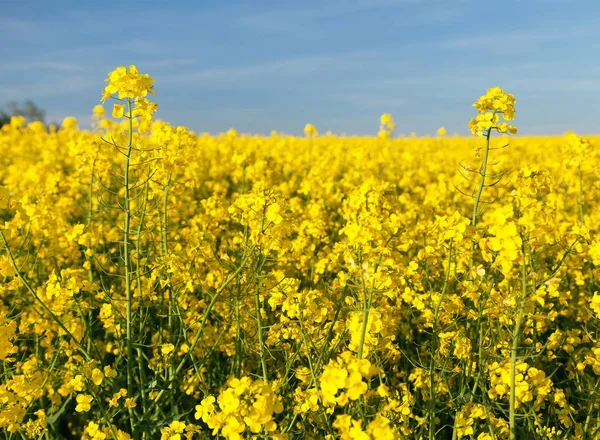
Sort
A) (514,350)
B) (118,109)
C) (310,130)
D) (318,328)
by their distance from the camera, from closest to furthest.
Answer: (514,350)
(318,328)
(118,109)
(310,130)

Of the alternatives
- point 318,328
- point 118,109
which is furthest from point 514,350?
point 118,109

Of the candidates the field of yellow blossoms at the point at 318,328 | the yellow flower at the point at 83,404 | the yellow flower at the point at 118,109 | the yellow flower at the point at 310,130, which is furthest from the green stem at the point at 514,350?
the yellow flower at the point at 310,130

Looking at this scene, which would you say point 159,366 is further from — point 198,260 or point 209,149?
point 209,149

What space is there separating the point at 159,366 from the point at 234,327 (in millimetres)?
474

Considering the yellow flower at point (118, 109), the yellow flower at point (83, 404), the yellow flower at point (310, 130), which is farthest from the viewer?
the yellow flower at point (310, 130)

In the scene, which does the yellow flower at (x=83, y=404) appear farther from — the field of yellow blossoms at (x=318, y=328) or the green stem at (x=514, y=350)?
Answer: the green stem at (x=514, y=350)

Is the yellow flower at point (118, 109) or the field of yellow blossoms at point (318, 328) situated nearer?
the field of yellow blossoms at point (318, 328)

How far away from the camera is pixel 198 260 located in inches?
146

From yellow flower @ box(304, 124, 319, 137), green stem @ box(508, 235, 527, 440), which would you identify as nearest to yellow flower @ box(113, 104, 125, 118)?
green stem @ box(508, 235, 527, 440)

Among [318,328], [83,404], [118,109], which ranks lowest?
[83,404]

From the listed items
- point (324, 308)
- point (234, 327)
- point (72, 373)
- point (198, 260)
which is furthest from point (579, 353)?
point (72, 373)

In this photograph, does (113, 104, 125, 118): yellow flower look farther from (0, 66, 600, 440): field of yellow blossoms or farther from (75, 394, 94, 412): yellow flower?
(75, 394, 94, 412): yellow flower

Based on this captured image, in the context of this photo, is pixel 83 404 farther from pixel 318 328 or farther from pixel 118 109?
pixel 118 109

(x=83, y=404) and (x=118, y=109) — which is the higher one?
(x=118, y=109)
